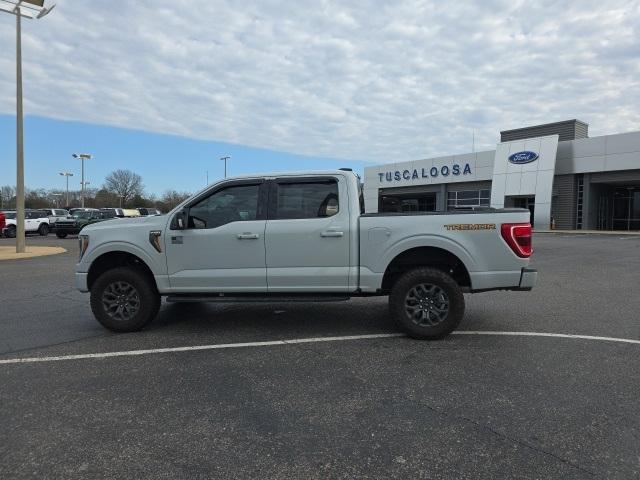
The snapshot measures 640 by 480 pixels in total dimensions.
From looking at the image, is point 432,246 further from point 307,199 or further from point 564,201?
point 564,201

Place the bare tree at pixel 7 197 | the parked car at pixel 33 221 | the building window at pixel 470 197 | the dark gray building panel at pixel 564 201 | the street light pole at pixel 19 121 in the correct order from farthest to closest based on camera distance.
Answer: the bare tree at pixel 7 197
the building window at pixel 470 197
the dark gray building panel at pixel 564 201
the parked car at pixel 33 221
the street light pole at pixel 19 121

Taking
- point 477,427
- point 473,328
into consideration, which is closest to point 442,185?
point 473,328

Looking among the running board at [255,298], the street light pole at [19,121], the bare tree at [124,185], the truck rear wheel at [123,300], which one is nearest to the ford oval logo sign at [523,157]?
the street light pole at [19,121]

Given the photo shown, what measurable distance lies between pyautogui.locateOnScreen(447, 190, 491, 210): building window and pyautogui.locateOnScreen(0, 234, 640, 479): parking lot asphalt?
3688 cm

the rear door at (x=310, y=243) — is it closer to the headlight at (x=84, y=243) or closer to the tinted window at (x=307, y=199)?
the tinted window at (x=307, y=199)

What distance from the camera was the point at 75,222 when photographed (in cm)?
2877

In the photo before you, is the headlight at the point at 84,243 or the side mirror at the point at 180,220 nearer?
the side mirror at the point at 180,220

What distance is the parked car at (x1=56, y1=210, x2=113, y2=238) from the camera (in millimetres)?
28656

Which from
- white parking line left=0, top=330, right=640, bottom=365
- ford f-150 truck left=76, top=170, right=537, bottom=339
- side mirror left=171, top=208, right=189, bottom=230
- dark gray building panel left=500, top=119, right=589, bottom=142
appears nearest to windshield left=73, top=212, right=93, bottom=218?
ford f-150 truck left=76, top=170, right=537, bottom=339

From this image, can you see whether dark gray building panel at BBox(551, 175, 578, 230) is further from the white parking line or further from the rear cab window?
the rear cab window

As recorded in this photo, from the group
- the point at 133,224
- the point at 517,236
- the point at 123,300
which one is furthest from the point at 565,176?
the point at 123,300

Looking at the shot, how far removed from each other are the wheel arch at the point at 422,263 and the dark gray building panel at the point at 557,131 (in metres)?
36.1

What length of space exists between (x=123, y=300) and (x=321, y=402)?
3.42m

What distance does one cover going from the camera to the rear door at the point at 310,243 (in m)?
5.84
